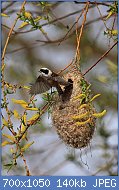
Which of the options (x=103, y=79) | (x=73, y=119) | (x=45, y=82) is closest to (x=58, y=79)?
(x=45, y=82)

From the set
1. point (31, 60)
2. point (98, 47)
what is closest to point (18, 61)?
point (31, 60)

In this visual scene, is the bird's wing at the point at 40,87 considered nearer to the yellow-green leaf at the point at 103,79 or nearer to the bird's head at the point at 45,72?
the bird's head at the point at 45,72

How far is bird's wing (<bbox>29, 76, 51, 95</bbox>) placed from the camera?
2352 mm

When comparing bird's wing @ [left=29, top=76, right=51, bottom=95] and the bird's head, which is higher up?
the bird's head

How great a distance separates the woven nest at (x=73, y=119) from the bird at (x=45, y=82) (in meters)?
0.09

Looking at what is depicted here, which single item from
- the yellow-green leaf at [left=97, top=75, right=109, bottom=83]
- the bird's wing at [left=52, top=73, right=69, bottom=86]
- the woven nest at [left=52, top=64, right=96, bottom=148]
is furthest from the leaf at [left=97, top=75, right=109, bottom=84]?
the bird's wing at [left=52, top=73, right=69, bottom=86]

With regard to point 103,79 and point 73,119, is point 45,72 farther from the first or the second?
point 103,79

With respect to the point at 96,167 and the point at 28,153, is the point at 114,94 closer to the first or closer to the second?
the point at 96,167

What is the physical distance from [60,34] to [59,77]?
176 centimetres

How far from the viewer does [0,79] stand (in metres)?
2.32

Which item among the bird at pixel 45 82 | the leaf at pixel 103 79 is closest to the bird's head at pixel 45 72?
the bird at pixel 45 82

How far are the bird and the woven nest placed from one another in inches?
3.5

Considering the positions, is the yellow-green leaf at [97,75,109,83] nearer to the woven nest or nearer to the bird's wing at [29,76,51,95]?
the woven nest

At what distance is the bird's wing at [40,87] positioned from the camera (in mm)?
2352
